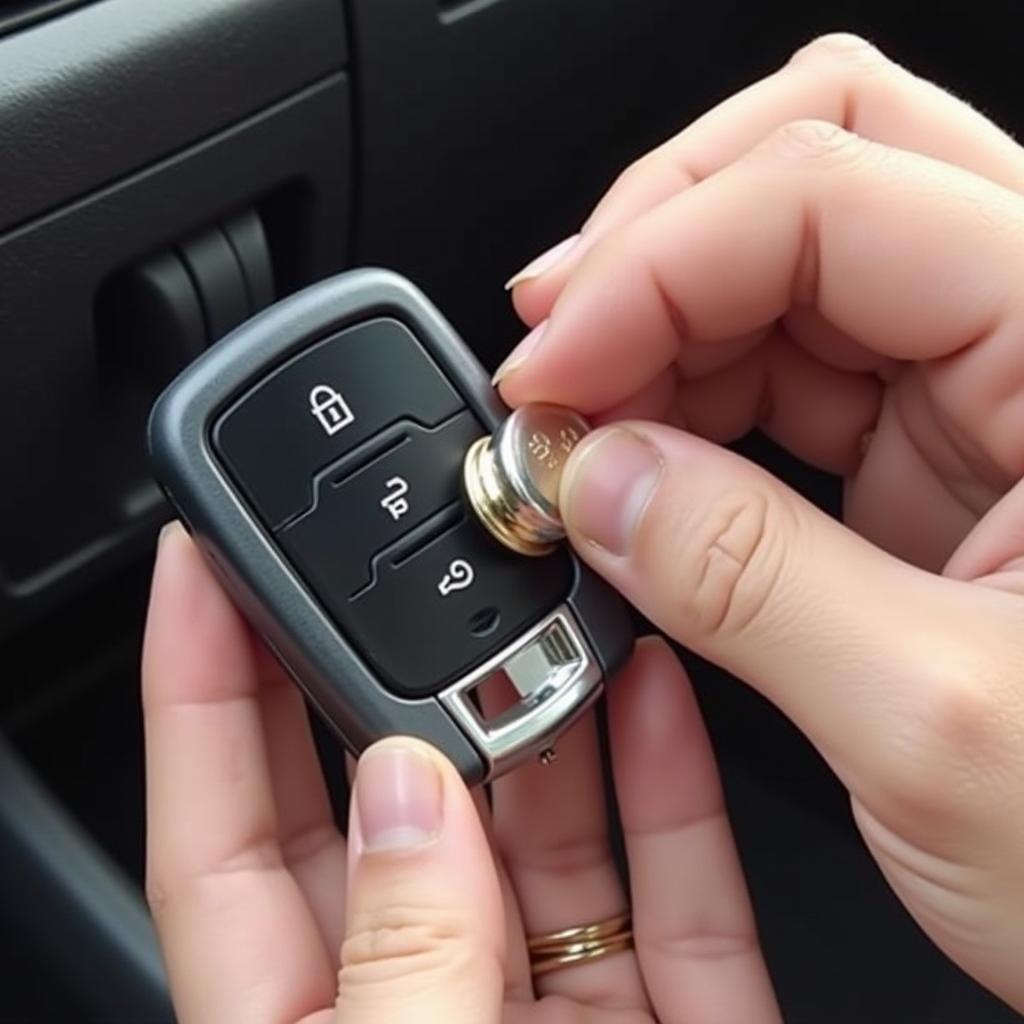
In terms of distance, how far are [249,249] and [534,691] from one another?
263mm

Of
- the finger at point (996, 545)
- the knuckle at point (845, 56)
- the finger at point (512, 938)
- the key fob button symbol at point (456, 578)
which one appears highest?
the knuckle at point (845, 56)

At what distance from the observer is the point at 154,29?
729 millimetres

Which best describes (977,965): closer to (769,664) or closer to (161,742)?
(769,664)

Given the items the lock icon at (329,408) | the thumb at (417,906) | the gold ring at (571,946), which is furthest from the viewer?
the gold ring at (571,946)

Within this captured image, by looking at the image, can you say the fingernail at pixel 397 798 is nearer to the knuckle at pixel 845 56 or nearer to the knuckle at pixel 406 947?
the knuckle at pixel 406 947

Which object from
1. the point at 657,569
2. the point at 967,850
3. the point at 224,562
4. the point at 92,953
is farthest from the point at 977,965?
the point at 92,953

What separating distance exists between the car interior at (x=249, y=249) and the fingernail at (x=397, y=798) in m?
0.26

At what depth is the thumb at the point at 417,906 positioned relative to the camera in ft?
1.90

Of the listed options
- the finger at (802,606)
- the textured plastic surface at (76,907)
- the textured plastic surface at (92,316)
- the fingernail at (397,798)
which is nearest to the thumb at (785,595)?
the finger at (802,606)

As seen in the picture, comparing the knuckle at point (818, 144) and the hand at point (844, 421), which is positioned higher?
the knuckle at point (818, 144)

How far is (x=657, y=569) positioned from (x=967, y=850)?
142mm

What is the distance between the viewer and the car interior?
738 mm

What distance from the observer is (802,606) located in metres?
0.60

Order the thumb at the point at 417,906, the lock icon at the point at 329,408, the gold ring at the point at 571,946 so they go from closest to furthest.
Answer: the thumb at the point at 417,906 < the lock icon at the point at 329,408 < the gold ring at the point at 571,946
